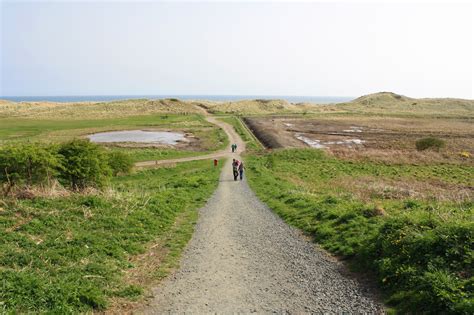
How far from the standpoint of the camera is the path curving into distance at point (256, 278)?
822 centimetres

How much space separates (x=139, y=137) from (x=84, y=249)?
57368mm

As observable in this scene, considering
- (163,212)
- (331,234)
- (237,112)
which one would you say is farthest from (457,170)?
(237,112)

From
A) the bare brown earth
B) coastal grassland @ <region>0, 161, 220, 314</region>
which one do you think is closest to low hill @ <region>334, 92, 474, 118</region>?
the bare brown earth

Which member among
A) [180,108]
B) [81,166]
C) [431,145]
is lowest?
[431,145]

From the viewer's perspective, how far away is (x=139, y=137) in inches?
2586

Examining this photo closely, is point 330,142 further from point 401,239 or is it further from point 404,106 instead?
point 404,106

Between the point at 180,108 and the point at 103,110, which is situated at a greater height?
the point at 180,108

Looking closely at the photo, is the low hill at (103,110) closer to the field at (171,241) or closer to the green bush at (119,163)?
the green bush at (119,163)

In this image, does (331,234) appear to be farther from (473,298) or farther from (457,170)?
(457,170)

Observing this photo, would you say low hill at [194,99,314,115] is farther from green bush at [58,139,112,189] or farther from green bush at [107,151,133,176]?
green bush at [58,139,112,189]

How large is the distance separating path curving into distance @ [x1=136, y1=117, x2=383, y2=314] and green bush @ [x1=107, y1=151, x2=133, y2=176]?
1937 centimetres

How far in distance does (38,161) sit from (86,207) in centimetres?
502

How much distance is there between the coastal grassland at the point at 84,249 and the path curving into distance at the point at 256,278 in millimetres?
837

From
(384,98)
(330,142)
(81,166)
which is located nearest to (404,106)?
(384,98)
